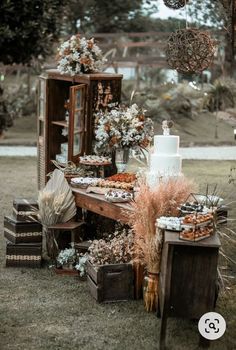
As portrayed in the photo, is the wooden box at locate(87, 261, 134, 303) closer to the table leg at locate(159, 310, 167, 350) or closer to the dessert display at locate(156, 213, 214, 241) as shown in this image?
the dessert display at locate(156, 213, 214, 241)

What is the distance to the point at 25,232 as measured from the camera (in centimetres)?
596

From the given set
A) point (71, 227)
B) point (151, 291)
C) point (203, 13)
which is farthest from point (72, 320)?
point (203, 13)

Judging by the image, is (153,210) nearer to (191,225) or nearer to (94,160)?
(191,225)

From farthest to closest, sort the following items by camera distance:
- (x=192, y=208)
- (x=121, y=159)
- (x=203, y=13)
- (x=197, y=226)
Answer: (x=203, y=13), (x=121, y=159), (x=192, y=208), (x=197, y=226)

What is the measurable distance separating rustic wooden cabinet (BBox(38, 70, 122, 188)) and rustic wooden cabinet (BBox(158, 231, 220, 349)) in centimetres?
255

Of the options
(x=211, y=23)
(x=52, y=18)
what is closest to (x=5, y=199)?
(x=52, y=18)

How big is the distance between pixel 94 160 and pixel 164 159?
1212mm

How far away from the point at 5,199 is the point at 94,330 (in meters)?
4.53

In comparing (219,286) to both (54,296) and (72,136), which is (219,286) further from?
(72,136)

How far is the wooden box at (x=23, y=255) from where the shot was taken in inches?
233

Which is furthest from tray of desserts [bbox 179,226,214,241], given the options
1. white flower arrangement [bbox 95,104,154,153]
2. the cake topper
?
white flower arrangement [bbox 95,104,154,153]

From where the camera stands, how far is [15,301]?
5055 mm

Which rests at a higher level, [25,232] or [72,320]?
[25,232]

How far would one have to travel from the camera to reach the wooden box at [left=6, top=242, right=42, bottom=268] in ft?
19.4
